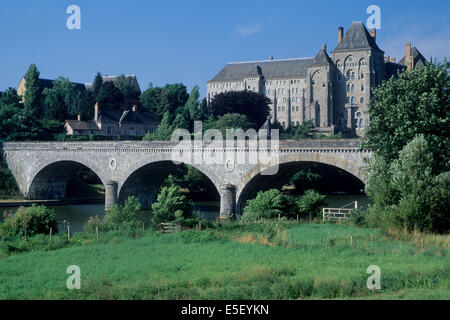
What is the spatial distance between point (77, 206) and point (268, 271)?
45624mm

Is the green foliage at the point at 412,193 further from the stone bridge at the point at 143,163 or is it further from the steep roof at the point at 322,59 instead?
the steep roof at the point at 322,59

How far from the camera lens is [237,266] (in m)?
23.1

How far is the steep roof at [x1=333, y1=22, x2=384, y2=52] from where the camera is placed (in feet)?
411

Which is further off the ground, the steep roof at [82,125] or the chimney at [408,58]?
the chimney at [408,58]

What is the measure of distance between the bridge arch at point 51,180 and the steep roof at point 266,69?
85.9m

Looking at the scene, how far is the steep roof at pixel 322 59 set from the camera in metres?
130

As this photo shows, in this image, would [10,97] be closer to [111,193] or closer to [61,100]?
[61,100]

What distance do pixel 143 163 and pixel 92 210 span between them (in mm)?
8683

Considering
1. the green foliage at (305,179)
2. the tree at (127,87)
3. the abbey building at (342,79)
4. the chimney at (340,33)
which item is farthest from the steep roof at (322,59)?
the green foliage at (305,179)

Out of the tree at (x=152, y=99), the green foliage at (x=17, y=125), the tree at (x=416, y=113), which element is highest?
the tree at (x=152, y=99)

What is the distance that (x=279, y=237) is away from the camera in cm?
2959

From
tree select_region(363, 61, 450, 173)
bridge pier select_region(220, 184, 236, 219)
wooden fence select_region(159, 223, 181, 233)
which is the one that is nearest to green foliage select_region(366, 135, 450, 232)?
tree select_region(363, 61, 450, 173)

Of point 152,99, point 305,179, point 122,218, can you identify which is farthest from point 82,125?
point 122,218
